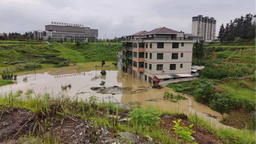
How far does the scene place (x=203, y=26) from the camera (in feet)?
298

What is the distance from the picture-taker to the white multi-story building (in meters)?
21.7

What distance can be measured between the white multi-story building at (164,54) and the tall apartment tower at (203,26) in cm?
7239

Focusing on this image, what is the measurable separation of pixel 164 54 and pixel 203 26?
81918 mm

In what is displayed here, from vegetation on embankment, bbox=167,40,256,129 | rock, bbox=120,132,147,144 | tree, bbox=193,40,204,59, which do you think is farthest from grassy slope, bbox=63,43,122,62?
rock, bbox=120,132,147,144

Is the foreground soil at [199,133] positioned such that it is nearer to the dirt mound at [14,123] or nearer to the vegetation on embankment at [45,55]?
the dirt mound at [14,123]

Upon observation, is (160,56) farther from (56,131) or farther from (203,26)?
(203,26)

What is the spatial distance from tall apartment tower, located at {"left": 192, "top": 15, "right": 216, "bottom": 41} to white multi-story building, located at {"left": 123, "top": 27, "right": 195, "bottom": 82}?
7239 centimetres

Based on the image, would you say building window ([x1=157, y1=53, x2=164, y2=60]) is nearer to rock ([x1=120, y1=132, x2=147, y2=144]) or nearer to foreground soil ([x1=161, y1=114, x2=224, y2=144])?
foreground soil ([x1=161, y1=114, x2=224, y2=144])

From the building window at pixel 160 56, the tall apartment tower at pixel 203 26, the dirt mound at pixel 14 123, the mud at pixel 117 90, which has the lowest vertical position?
the mud at pixel 117 90

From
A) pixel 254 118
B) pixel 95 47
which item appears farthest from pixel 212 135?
pixel 95 47

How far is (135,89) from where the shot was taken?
64.7ft

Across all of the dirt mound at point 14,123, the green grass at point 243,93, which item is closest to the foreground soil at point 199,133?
the dirt mound at point 14,123

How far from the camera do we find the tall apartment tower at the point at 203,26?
291 ft

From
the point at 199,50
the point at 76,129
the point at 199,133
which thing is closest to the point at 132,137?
the point at 76,129
